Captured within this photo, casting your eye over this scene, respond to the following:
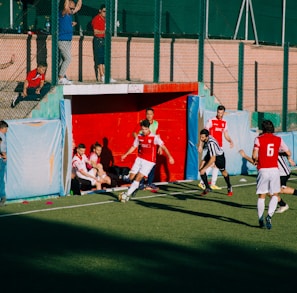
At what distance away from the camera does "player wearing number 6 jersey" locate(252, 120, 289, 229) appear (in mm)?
14766

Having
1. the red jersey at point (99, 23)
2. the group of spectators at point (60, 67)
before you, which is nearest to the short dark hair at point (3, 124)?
the group of spectators at point (60, 67)

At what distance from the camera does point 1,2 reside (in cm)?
2161

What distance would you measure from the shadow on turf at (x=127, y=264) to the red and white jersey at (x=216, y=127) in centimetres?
646

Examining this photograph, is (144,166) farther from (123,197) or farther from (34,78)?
(34,78)

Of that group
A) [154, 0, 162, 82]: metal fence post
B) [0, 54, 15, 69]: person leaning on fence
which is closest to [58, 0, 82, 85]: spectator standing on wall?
[0, 54, 15, 69]: person leaning on fence

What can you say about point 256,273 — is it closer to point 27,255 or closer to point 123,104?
point 27,255

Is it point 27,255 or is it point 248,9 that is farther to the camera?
point 248,9

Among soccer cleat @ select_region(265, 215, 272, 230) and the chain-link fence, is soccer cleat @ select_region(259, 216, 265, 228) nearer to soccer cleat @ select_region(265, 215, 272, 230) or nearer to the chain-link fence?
soccer cleat @ select_region(265, 215, 272, 230)

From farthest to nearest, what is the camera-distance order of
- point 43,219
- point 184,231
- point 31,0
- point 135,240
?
point 31,0 → point 43,219 → point 184,231 → point 135,240

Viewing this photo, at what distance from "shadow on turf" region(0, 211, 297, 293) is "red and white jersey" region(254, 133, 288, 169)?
1674mm

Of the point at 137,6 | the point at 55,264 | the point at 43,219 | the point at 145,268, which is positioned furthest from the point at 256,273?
the point at 137,6

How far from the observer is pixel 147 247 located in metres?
13.3

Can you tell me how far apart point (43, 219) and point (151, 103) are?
8.42 meters

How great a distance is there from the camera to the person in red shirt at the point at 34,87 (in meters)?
19.1
